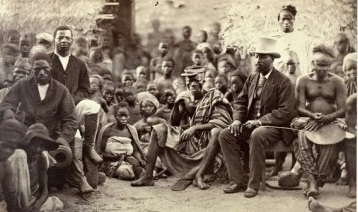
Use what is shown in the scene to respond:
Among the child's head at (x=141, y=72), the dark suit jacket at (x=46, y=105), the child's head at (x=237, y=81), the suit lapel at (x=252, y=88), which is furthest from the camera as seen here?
the child's head at (x=141, y=72)

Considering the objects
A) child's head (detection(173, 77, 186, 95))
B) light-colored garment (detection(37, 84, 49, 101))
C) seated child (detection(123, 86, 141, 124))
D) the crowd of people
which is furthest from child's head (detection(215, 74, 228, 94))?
light-colored garment (detection(37, 84, 49, 101))

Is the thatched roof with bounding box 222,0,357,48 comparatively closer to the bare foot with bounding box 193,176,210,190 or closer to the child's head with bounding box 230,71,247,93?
the child's head with bounding box 230,71,247,93

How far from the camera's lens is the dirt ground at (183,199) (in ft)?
17.7

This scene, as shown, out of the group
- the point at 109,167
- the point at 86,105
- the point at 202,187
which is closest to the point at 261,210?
the point at 202,187

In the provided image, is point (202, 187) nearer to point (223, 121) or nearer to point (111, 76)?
point (223, 121)

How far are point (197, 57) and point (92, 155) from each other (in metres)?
1.37

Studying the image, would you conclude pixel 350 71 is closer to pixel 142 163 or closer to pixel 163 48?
pixel 163 48

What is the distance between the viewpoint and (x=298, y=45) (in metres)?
5.64

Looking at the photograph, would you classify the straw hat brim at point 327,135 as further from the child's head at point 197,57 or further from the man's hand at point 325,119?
the child's head at point 197,57

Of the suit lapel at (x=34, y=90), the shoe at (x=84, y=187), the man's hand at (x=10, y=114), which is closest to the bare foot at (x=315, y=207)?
the shoe at (x=84, y=187)

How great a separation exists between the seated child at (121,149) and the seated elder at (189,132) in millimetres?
118

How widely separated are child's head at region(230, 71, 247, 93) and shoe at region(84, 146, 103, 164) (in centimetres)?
143

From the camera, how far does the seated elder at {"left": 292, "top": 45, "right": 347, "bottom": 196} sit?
5.43 meters

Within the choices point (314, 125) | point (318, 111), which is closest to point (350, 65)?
point (318, 111)
